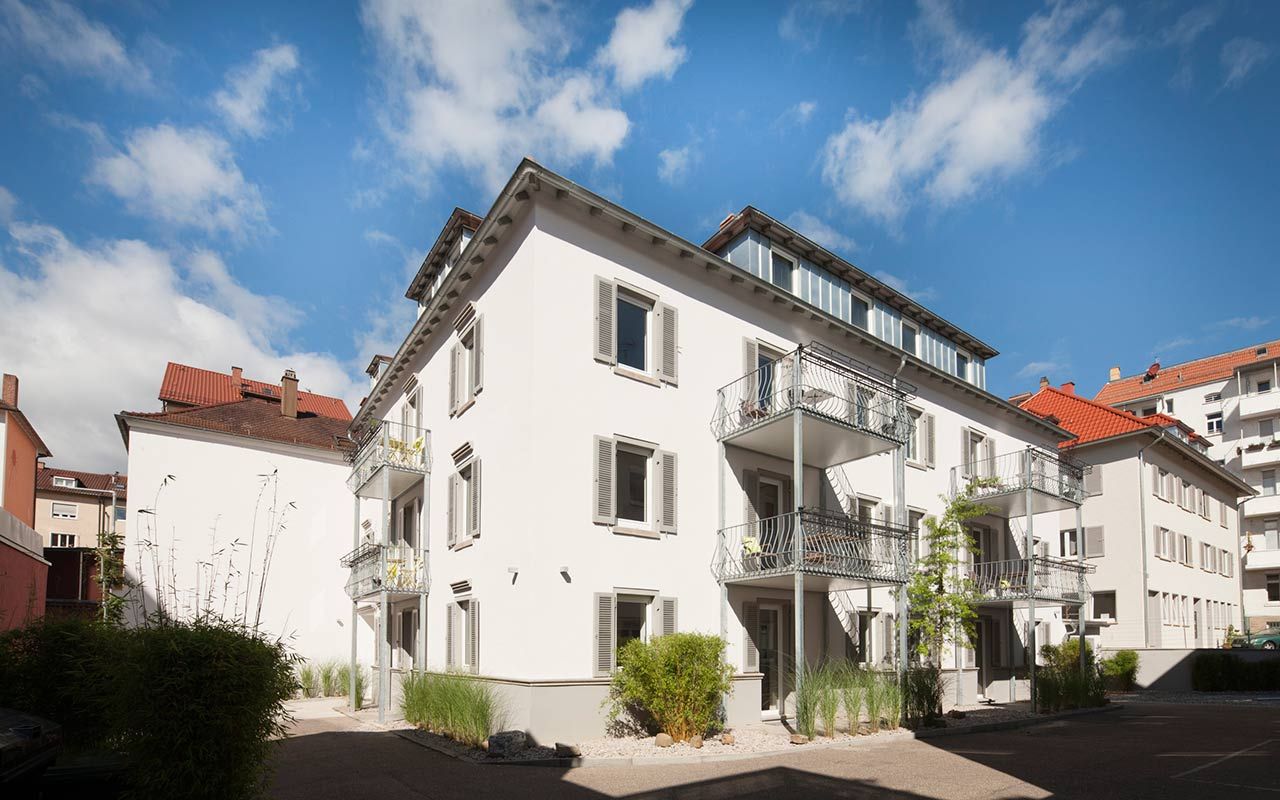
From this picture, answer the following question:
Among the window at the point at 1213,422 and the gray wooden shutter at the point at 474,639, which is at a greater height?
the window at the point at 1213,422

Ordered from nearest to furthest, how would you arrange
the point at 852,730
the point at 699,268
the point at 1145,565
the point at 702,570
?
the point at 852,730, the point at 702,570, the point at 699,268, the point at 1145,565

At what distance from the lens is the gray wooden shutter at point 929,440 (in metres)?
22.3

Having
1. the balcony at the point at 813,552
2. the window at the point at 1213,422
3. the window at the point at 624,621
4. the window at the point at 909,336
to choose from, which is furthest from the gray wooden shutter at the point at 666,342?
the window at the point at 1213,422

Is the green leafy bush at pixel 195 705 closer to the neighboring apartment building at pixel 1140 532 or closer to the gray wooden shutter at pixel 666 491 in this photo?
the gray wooden shutter at pixel 666 491

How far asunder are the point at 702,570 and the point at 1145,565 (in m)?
22.2

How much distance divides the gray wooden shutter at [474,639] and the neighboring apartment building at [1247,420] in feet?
148

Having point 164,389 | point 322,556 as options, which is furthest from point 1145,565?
point 164,389

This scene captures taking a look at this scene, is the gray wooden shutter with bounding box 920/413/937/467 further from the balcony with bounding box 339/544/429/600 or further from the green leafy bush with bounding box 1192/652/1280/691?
the green leafy bush with bounding box 1192/652/1280/691

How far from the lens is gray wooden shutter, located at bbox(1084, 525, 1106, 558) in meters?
31.0

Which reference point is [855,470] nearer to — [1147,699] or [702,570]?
[702,570]

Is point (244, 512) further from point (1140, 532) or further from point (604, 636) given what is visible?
point (1140, 532)

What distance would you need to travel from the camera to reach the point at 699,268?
1675 cm

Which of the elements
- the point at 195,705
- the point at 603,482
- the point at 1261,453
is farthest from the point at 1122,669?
the point at 195,705

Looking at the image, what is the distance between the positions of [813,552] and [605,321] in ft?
18.3
